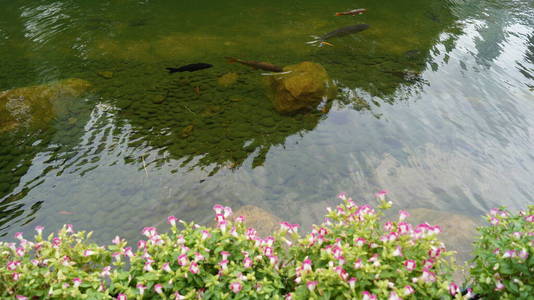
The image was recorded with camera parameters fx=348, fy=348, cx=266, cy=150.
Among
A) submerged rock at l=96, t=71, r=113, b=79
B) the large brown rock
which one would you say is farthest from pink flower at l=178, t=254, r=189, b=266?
submerged rock at l=96, t=71, r=113, b=79

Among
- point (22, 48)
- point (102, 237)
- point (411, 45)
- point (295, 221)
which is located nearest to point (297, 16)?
point (411, 45)

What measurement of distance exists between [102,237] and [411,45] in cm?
1040

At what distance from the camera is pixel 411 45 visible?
11.1 metres

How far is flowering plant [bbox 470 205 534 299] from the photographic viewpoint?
8.21ft

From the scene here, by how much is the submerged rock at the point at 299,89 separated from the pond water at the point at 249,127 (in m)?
0.24

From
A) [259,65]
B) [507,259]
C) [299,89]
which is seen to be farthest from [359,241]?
[259,65]

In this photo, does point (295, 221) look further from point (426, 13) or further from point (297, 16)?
point (426, 13)

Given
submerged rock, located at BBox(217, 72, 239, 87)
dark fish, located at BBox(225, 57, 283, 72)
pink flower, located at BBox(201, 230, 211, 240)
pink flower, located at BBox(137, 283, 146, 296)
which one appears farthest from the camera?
dark fish, located at BBox(225, 57, 283, 72)

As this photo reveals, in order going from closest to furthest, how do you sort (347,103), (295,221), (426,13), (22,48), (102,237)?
(102,237)
(295,221)
(347,103)
(22,48)
(426,13)

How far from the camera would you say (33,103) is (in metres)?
7.23

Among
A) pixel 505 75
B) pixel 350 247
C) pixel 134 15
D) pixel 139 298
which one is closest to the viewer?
pixel 139 298

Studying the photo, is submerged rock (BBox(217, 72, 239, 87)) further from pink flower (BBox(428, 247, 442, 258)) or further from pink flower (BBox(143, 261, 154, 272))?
pink flower (BBox(428, 247, 442, 258))

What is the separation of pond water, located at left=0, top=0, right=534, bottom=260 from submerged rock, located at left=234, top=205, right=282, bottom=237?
0.17 meters

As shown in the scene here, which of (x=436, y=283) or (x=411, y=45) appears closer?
(x=436, y=283)
